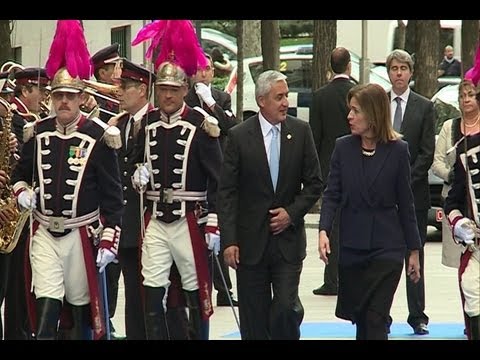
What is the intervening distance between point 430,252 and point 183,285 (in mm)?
7651

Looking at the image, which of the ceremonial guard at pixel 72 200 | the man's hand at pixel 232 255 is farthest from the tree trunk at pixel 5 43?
the man's hand at pixel 232 255

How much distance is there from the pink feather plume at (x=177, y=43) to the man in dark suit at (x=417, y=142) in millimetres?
2321

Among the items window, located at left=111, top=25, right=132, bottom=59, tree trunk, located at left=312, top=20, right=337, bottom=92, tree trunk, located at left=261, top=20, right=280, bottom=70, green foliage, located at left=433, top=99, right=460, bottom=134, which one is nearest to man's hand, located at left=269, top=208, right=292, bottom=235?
green foliage, located at left=433, top=99, right=460, bottom=134

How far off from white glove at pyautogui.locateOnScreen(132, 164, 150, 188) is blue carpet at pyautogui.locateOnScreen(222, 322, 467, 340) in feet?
6.72

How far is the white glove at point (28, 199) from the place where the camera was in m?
11.0

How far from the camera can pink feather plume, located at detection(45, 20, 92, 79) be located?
11.2 meters

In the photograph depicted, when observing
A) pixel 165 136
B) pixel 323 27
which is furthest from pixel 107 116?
pixel 323 27

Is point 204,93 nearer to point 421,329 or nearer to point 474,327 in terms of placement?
point 421,329

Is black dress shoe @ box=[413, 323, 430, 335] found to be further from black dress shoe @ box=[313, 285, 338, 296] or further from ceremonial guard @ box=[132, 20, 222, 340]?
ceremonial guard @ box=[132, 20, 222, 340]

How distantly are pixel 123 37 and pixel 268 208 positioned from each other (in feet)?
49.4

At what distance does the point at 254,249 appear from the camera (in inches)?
439

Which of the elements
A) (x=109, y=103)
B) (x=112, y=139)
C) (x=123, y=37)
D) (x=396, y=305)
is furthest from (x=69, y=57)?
(x=123, y=37)
